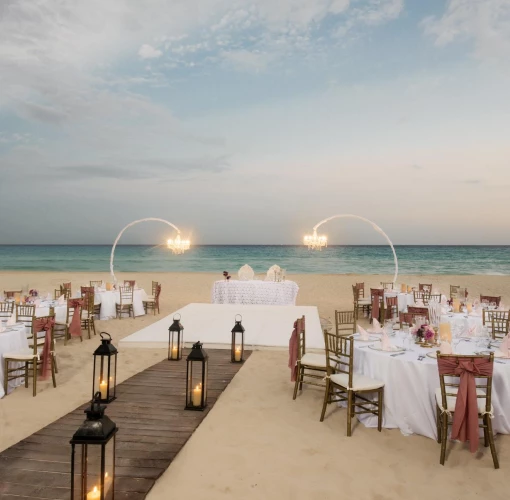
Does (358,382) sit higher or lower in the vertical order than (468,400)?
lower

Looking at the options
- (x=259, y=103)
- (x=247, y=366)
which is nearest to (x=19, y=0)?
(x=259, y=103)

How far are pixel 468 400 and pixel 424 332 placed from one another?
4.55ft

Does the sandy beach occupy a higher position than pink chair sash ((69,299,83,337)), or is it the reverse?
pink chair sash ((69,299,83,337))

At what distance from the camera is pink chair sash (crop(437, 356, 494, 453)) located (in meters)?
4.01

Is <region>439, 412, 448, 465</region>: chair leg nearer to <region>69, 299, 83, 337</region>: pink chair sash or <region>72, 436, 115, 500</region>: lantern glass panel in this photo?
<region>72, 436, 115, 500</region>: lantern glass panel

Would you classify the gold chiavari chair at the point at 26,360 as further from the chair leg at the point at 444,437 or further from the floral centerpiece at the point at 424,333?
the floral centerpiece at the point at 424,333

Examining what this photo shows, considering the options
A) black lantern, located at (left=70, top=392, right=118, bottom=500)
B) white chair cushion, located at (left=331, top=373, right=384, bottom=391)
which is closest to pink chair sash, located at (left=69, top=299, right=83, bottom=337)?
white chair cushion, located at (left=331, top=373, right=384, bottom=391)

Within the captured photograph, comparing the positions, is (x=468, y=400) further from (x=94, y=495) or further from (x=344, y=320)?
(x=344, y=320)

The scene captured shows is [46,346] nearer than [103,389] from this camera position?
Answer: No

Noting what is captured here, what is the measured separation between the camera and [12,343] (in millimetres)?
6281

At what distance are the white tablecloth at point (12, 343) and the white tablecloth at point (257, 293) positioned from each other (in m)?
8.69

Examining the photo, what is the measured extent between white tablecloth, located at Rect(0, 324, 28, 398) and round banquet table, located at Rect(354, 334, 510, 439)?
523 cm

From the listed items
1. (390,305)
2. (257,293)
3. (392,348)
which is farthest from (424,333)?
(257,293)

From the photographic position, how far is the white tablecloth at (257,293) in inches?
581
